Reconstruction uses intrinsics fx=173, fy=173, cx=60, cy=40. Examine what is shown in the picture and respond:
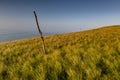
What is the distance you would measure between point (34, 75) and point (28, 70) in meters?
0.60

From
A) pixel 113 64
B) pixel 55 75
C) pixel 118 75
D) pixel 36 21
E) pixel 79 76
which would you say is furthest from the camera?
pixel 36 21

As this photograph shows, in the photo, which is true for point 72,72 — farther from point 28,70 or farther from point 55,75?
point 28,70

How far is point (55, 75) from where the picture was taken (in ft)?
16.9

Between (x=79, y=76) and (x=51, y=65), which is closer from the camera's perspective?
(x=79, y=76)

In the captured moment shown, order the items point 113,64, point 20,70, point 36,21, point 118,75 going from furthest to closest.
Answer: point 36,21
point 20,70
point 113,64
point 118,75

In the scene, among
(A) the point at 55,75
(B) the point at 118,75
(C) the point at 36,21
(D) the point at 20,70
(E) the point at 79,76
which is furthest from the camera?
(C) the point at 36,21

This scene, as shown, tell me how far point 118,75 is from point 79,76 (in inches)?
40.0

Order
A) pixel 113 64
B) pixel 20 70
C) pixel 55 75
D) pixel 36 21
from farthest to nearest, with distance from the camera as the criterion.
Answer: pixel 36 21 < pixel 20 70 < pixel 113 64 < pixel 55 75

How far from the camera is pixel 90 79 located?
455 cm

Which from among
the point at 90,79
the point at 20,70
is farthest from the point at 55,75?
the point at 20,70

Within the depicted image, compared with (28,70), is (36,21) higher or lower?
higher

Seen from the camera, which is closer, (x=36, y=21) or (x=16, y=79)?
(x=16, y=79)

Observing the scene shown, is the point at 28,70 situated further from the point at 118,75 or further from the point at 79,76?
the point at 118,75

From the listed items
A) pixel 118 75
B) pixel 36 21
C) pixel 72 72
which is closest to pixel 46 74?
pixel 72 72
